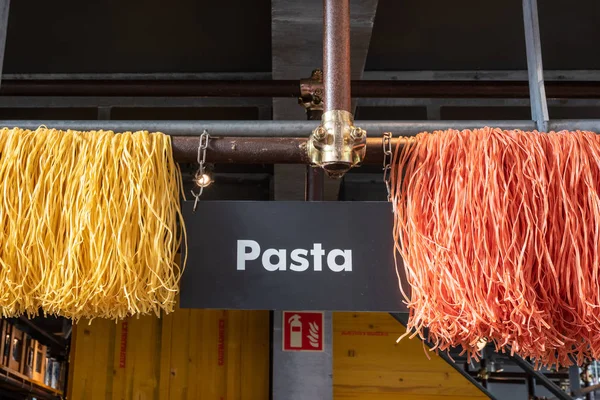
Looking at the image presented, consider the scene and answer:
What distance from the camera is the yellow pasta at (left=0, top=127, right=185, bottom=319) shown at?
56.1 inches

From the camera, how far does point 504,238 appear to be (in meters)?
1.42

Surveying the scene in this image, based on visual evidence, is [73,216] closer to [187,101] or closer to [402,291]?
[402,291]

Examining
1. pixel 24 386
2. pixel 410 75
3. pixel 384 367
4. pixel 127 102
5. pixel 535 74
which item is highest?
pixel 410 75

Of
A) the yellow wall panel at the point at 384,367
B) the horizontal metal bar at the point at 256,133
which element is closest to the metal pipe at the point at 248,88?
the horizontal metal bar at the point at 256,133

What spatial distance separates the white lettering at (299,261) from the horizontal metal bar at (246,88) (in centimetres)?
194

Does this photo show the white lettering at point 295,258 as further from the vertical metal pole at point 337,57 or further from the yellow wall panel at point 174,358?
the yellow wall panel at point 174,358

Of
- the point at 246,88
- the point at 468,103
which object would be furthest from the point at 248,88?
the point at 468,103

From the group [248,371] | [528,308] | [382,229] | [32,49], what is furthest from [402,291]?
[248,371]

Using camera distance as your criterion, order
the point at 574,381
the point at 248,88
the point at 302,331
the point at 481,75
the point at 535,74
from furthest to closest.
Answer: the point at 574,381, the point at 302,331, the point at 481,75, the point at 248,88, the point at 535,74

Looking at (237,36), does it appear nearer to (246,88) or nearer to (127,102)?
(246,88)

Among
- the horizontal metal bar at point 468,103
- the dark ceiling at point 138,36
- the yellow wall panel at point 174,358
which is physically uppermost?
the dark ceiling at point 138,36

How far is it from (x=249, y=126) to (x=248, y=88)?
6.02ft

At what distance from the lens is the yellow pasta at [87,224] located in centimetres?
142

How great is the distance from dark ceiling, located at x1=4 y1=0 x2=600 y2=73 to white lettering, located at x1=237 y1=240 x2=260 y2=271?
6.27ft
